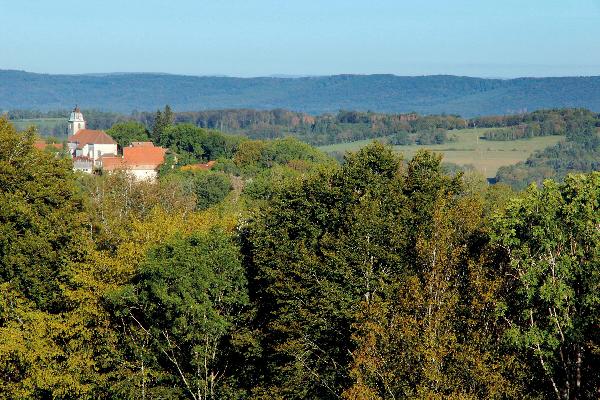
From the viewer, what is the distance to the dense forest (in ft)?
72.3

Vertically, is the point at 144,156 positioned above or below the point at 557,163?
above

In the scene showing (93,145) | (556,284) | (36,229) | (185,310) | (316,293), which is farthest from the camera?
(93,145)

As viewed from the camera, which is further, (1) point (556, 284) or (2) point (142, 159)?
(2) point (142, 159)

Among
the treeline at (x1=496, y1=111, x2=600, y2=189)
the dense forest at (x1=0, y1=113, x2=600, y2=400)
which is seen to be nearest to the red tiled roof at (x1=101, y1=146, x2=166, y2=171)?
the treeline at (x1=496, y1=111, x2=600, y2=189)

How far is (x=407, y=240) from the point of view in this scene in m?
29.3

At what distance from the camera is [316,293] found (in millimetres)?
29078

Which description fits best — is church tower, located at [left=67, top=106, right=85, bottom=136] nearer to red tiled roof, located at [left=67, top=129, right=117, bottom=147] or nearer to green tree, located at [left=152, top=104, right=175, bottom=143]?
red tiled roof, located at [left=67, top=129, right=117, bottom=147]

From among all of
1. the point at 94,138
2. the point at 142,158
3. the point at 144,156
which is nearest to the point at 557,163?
the point at 144,156

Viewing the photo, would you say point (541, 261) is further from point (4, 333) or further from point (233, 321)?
point (4, 333)

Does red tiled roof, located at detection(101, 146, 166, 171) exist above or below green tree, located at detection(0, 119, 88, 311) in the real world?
below

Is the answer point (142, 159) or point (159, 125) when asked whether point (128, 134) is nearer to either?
point (159, 125)

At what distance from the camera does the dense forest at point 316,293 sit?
22.0m

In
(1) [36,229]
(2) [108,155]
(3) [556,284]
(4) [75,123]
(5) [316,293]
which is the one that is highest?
(3) [556,284]

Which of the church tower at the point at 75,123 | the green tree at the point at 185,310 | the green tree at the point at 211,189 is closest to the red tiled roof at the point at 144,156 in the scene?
the green tree at the point at 211,189
